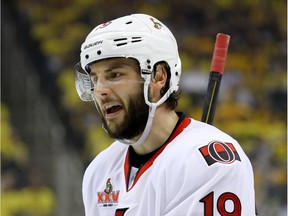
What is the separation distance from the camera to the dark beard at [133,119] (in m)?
2.24

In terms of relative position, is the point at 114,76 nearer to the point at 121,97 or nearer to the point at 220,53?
the point at 121,97

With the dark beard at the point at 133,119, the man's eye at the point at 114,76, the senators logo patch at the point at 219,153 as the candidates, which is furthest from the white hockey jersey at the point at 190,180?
the man's eye at the point at 114,76

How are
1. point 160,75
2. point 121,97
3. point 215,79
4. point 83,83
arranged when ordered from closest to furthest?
1. point 121,97
2. point 160,75
3. point 83,83
4. point 215,79

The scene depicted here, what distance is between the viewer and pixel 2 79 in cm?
726

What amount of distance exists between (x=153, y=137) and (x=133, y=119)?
0.10 metres

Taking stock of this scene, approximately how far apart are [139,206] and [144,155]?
7.6 inches

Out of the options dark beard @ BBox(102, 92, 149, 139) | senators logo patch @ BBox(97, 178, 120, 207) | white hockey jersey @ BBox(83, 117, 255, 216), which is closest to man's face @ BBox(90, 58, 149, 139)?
dark beard @ BBox(102, 92, 149, 139)

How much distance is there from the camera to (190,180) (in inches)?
81.7

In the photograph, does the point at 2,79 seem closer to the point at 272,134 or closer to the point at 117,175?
the point at 272,134

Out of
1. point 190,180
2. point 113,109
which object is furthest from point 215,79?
point 190,180

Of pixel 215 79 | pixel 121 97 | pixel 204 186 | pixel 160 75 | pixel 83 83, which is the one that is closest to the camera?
pixel 204 186

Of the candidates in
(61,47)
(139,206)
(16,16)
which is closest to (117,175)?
(139,206)

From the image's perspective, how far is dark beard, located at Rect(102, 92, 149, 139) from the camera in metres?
2.24

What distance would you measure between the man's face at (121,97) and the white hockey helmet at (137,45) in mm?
28
